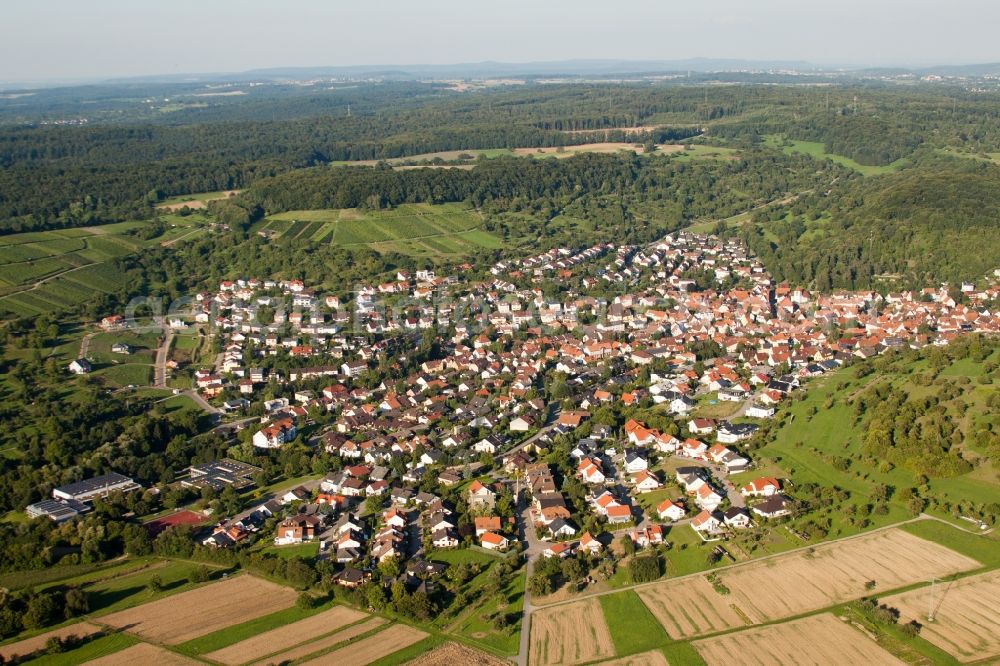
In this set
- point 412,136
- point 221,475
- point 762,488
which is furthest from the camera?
point 412,136

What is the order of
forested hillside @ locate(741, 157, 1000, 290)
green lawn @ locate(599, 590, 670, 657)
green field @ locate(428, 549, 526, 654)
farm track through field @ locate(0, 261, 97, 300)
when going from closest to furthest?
green lawn @ locate(599, 590, 670, 657) < green field @ locate(428, 549, 526, 654) < farm track through field @ locate(0, 261, 97, 300) < forested hillside @ locate(741, 157, 1000, 290)

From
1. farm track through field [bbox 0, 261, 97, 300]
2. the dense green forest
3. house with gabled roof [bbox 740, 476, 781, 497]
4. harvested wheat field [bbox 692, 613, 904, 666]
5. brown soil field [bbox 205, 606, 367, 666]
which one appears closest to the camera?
harvested wheat field [bbox 692, 613, 904, 666]

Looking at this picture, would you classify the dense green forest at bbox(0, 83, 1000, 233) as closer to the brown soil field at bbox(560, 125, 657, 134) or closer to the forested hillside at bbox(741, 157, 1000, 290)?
the brown soil field at bbox(560, 125, 657, 134)

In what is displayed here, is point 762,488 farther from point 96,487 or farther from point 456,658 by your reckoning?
point 96,487

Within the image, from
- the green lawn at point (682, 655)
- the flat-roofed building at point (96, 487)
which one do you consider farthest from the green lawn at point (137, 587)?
the green lawn at point (682, 655)

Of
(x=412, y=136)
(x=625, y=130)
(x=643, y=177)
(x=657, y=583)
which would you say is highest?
(x=625, y=130)

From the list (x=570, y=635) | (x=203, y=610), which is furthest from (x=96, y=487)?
(x=570, y=635)

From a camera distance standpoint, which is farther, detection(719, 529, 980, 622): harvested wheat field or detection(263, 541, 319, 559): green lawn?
detection(263, 541, 319, 559): green lawn

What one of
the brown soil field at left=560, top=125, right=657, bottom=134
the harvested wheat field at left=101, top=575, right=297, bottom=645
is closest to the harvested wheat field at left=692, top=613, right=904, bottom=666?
the harvested wheat field at left=101, top=575, right=297, bottom=645
